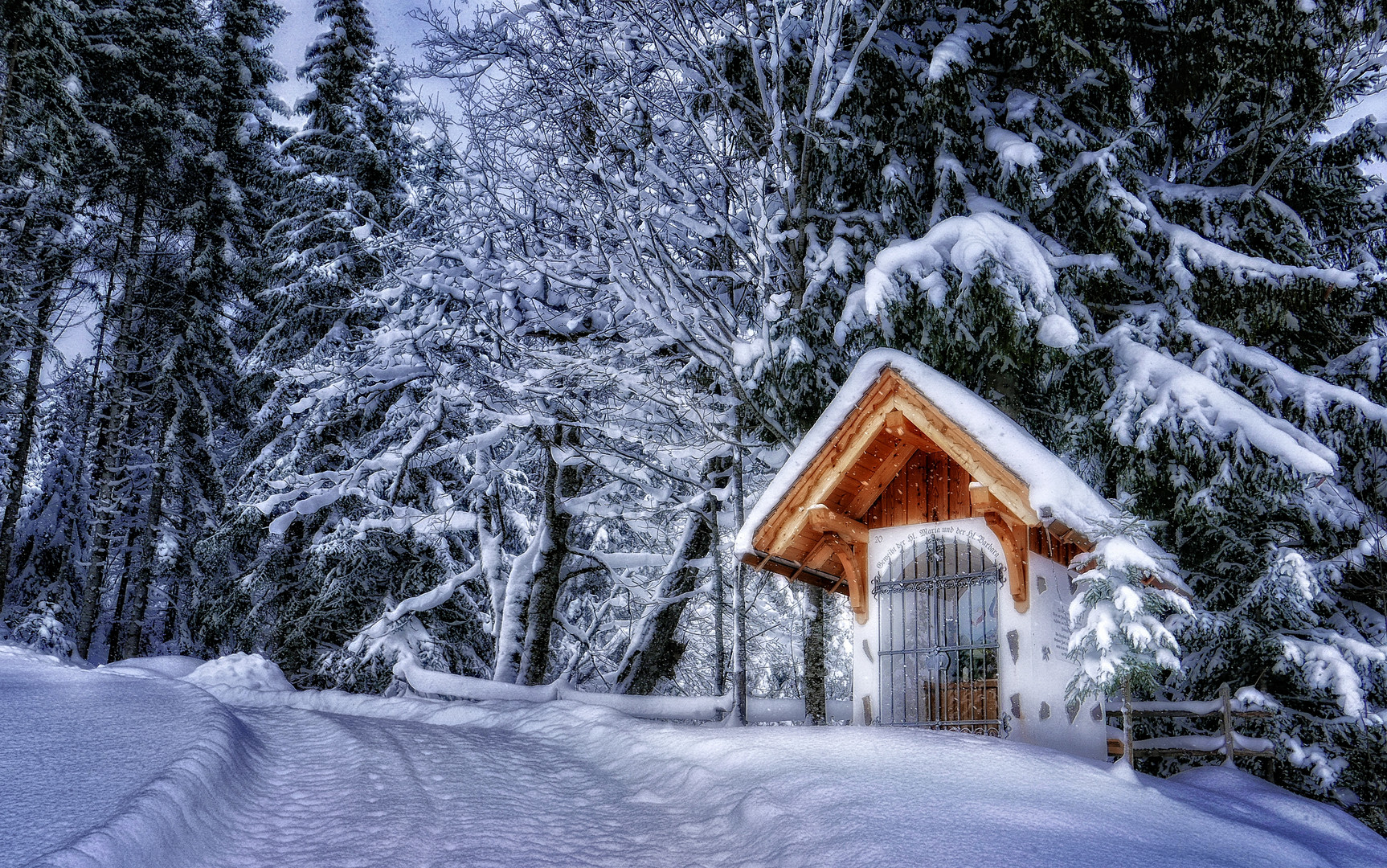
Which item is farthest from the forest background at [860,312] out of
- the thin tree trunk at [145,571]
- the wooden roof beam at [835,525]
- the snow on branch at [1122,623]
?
the thin tree trunk at [145,571]

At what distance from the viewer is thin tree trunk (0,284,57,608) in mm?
19094

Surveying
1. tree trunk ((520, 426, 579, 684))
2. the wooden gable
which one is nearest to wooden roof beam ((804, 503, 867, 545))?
the wooden gable

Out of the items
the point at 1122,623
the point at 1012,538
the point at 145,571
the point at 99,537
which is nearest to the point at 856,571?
the point at 1012,538

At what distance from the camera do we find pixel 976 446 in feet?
21.1

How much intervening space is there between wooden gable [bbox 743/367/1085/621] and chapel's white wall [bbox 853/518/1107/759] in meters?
0.15

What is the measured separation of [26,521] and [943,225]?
27.3m

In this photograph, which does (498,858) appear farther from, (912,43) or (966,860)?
(912,43)

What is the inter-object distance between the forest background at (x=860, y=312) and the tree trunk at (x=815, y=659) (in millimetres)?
47

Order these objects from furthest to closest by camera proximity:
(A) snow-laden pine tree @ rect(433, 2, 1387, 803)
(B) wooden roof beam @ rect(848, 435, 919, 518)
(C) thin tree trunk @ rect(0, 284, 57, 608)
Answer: (C) thin tree trunk @ rect(0, 284, 57, 608) → (A) snow-laden pine tree @ rect(433, 2, 1387, 803) → (B) wooden roof beam @ rect(848, 435, 919, 518)

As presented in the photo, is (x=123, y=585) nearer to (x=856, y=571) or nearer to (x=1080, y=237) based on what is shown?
(x=856, y=571)

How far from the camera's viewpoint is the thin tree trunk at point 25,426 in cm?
1909

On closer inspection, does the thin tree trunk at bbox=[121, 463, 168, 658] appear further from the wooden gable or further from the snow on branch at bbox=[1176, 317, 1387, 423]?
the snow on branch at bbox=[1176, 317, 1387, 423]

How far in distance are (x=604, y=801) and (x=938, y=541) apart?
383 centimetres

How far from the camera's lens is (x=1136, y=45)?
10.2m
